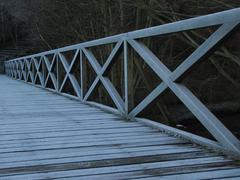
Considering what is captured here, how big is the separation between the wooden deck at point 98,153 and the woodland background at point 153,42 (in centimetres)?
389

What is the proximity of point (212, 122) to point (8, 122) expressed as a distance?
90.6 inches

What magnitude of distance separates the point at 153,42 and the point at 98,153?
899cm

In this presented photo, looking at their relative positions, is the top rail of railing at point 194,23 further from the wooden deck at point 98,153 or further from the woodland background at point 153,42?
the woodland background at point 153,42

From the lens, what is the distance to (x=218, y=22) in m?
2.94

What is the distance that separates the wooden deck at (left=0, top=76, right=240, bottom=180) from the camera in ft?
8.55

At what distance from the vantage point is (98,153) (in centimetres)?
311

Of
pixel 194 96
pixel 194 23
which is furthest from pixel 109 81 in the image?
pixel 194 23

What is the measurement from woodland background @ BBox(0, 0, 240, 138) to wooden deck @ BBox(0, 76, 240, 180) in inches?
153

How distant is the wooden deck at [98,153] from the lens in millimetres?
2605

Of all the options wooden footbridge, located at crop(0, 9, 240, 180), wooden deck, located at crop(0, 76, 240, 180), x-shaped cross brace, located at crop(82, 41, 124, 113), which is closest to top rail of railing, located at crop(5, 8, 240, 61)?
wooden footbridge, located at crop(0, 9, 240, 180)

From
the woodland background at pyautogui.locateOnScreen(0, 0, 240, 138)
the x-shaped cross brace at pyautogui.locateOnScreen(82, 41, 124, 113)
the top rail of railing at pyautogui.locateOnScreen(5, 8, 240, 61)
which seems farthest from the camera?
the woodland background at pyautogui.locateOnScreen(0, 0, 240, 138)

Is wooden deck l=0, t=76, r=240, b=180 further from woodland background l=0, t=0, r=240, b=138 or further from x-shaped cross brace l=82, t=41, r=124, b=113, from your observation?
woodland background l=0, t=0, r=240, b=138

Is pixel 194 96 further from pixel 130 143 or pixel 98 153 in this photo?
pixel 98 153

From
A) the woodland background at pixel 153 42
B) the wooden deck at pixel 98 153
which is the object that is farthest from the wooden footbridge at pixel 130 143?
the woodland background at pixel 153 42
